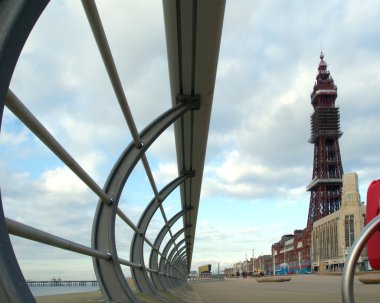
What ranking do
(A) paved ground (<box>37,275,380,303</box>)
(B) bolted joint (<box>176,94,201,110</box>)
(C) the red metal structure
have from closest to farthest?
1. (C) the red metal structure
2. (B) bolted joint (<box>176,94,201,110</box>)
3. (A) paved ground (<box>37,275,380,303</box>)

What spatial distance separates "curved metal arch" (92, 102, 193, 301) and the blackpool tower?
11667 cm

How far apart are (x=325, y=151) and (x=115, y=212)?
12823 cm

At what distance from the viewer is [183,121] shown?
5348mm

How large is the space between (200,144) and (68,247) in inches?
142

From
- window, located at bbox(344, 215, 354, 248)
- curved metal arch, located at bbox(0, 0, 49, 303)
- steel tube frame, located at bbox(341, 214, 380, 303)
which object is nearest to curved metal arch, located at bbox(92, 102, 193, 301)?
steel tube frame, located at bbox(341, 214, 380, 303)

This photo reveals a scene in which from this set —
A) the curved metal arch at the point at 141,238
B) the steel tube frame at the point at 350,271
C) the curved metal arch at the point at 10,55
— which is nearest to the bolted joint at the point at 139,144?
the steel tube frame at the point at 350,271

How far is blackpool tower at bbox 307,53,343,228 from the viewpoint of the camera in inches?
4793

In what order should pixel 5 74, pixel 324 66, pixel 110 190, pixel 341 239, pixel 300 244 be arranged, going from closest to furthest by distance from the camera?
pixel 5 74 < pixel 110 190 < pixel 341 239 < pixel 300 244 < pixel 324 66

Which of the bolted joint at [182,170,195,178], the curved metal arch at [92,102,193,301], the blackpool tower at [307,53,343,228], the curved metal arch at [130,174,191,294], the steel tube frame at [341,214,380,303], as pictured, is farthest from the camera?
the blackpool tower at [307,53,343,228]

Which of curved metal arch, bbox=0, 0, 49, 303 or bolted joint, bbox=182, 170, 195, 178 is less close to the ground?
bolted joint, bbox=182, 170, 195, 178

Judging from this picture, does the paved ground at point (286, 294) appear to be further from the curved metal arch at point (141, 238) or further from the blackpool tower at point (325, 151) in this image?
the blackpool tower at point (325, 151)

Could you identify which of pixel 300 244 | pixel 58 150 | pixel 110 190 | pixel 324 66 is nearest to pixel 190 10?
pixel 58 150

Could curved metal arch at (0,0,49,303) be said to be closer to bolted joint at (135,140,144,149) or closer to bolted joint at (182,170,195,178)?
bolted joint at (135,140,144,149)

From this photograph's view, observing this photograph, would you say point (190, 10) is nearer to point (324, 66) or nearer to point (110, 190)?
point (110, 190)
